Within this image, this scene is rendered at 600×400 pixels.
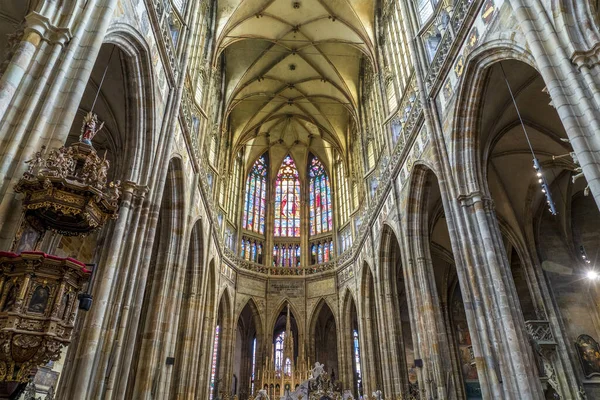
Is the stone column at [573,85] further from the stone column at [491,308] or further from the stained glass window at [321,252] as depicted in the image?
the stained glass window at [321,252]

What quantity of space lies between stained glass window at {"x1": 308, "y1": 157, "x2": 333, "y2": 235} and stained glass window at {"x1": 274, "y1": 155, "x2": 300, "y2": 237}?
1.12 meters

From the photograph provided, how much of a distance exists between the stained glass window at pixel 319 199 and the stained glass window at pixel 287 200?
112 centimetres

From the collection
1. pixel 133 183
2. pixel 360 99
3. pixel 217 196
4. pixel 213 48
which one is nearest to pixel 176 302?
pixel 133 183

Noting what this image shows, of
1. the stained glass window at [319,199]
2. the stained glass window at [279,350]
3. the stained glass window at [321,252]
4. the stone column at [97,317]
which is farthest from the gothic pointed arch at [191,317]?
the stained glass window at [319,199]

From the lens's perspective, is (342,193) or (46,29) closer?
(46,29)

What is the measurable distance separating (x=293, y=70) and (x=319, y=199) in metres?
9.82

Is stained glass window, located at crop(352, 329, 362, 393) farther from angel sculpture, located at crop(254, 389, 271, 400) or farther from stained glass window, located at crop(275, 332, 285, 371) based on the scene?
angel sculpture, located at crop(254, 389, 271, 400)

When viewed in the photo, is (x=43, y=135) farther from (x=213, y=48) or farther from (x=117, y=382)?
(x=213, y=48)

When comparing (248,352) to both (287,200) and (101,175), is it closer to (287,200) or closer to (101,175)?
(287,200)

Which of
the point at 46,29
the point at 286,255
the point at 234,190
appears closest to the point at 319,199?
the point at 286,255

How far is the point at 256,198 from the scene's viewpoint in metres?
31.6

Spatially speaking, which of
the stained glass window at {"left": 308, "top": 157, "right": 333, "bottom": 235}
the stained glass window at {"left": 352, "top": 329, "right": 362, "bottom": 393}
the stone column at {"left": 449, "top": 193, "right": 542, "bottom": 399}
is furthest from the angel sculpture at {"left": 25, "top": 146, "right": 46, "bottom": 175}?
the stained glass window at {"left": 308, "top": 157, "right": 333, "bottom": 235}

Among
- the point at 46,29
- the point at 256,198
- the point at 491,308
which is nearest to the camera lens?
the point at 46,29

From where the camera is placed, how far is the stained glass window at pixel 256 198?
30312 mm
